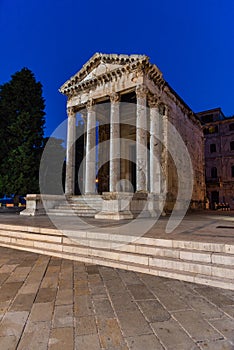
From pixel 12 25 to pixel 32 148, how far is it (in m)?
150

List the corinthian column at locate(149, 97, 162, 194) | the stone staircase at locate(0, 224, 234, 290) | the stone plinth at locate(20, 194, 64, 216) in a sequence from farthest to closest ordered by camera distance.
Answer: the corinthian column at locate(149, 97, 162, 194), the stone plinth at locate(20, 194, 64, 216), the stone staircase at locate(0, 224, 234, 290)

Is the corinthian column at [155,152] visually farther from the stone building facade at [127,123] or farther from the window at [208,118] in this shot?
the window at [208,118]

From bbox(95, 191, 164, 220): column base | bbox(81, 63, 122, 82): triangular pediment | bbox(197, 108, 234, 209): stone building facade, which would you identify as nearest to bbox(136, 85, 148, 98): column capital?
bbox(81, 63, 122, 82): triangular pediment

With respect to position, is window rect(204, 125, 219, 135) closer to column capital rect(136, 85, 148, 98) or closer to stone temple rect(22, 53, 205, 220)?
stone temple rect(22, 53, 205, 220)

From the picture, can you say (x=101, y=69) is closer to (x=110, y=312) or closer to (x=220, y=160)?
(x=110, y=312)

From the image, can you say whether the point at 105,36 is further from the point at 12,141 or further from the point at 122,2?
the point at 12,141

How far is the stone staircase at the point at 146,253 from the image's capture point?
3.42m

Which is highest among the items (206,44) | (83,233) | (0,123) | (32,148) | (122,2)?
(122,2)

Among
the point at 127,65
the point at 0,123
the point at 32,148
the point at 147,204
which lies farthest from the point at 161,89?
the point at 0,123

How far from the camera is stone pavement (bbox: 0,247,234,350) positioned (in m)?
1.92

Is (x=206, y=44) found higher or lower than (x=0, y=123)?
higher

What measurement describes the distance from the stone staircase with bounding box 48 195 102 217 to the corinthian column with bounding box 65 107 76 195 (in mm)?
1385

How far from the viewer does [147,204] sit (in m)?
11.5

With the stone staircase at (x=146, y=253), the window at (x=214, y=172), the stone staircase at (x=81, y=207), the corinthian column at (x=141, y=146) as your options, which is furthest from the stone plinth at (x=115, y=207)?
the window at (x=214, y=172)
